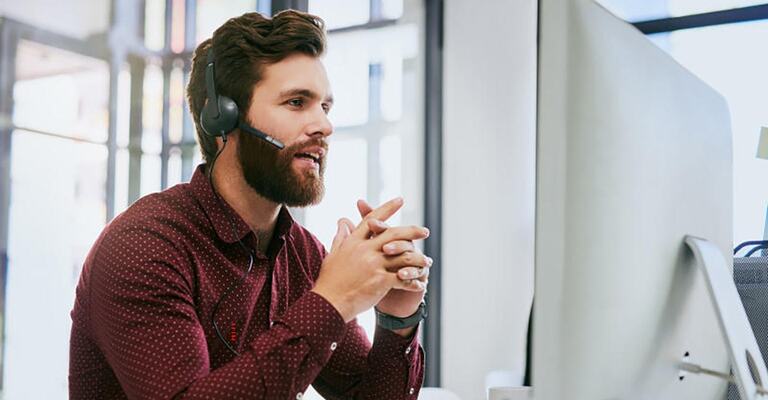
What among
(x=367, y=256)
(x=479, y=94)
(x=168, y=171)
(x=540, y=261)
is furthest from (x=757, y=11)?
(x=540, y=261)

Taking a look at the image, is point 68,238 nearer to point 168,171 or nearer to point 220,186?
point 168,171

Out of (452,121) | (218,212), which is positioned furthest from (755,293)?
→ (452,121)

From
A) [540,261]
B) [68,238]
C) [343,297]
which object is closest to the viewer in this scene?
[540,261]

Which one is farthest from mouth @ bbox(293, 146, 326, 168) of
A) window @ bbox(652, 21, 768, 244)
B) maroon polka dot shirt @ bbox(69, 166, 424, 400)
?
window @ bbox(652, 21, 768, 244)

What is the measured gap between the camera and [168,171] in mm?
1842

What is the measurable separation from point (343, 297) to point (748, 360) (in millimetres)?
492

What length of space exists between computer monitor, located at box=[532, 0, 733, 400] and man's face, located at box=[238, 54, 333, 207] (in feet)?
2.06

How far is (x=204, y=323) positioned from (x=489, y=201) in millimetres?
2096

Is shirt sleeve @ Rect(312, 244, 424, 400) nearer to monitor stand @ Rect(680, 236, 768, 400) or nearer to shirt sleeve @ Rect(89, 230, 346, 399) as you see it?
shirt sleeve @ Rect(89, 230, 346, 399)

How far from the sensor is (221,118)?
124 cm

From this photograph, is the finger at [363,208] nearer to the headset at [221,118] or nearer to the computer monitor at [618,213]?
the headset at [221,118]

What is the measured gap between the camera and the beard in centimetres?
124

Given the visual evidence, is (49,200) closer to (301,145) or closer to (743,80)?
(301,145)

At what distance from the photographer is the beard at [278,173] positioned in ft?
4.07
